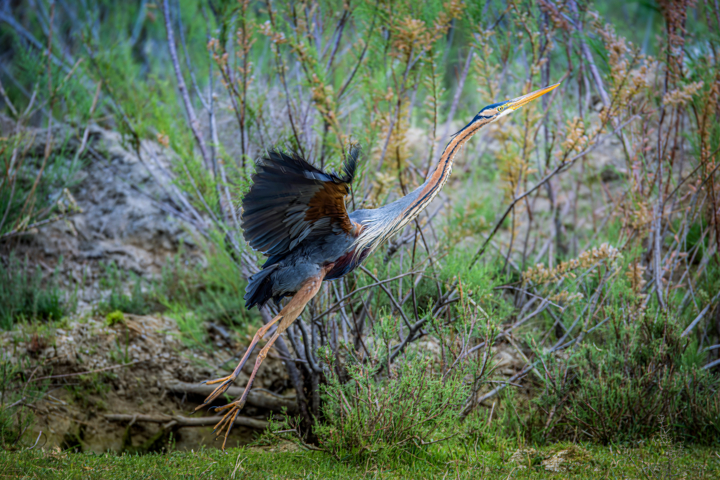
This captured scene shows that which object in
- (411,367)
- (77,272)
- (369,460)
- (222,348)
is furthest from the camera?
(77,272)

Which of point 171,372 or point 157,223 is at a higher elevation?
point 157,223

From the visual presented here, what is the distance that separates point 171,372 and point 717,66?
164 inches

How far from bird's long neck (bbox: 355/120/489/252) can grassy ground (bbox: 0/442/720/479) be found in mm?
1077

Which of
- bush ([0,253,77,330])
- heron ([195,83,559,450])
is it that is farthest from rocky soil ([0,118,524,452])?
heron ([195,83,559,450])

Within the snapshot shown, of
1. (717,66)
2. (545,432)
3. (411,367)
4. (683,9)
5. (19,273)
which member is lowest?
(545,432)

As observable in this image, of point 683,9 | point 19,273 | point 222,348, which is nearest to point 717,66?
→ point 683,9

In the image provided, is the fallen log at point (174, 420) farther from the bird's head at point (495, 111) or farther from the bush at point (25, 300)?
the bird's head at point (495, 111)

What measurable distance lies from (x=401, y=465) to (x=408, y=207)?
130cm

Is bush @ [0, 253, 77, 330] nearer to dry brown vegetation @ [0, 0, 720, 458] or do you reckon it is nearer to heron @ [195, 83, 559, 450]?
dry brown vegetation @ [0, 0, 720, 458]

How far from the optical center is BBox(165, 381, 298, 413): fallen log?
11.0 feet

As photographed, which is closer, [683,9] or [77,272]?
[683,9]

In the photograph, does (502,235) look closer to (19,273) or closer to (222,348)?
(222,348)

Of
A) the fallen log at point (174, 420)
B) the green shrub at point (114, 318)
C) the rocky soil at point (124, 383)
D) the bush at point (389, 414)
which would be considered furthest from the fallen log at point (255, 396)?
the bush at point (389, 414)

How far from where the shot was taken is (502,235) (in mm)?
5328
